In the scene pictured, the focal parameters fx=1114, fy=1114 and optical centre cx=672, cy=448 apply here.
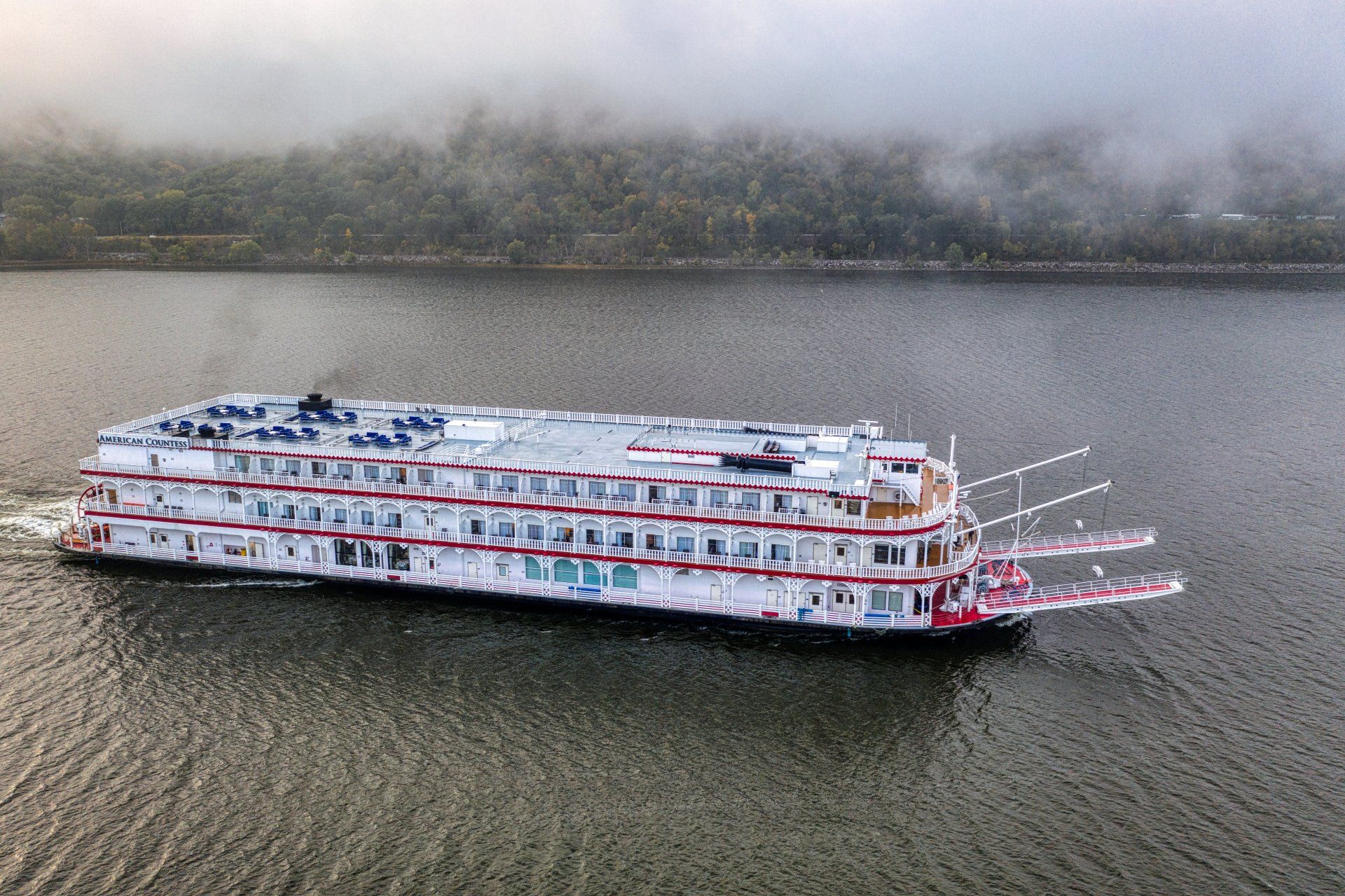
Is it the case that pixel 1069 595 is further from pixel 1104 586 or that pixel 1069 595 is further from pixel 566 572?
pixel 566 572

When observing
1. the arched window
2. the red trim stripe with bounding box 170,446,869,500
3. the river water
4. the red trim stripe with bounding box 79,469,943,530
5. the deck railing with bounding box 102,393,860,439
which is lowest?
the river water

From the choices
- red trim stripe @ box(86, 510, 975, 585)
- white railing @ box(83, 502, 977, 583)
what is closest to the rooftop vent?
white railing @ box(83, 502, 977, 583)

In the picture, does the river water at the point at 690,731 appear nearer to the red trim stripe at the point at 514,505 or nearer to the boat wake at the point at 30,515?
the boat wake at the point at 30,515

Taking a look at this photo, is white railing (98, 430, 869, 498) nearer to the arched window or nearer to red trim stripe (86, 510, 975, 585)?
red trim stripe (86, 510, 975, 585)

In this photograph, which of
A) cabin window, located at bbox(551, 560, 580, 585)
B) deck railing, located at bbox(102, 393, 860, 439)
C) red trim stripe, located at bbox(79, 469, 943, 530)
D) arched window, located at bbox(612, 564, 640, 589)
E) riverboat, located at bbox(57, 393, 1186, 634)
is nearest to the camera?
red trim stripe, located at bbox(79, 469, 943, 530)

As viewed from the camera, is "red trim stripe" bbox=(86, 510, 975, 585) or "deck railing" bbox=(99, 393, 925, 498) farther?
"deck railing" bbox=(99, 393, 925, 498)

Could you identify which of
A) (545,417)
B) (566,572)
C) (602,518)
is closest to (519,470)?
(602,518)

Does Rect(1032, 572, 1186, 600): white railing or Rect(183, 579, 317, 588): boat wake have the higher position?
Rect(1032, 572, 1186, 600): white railing

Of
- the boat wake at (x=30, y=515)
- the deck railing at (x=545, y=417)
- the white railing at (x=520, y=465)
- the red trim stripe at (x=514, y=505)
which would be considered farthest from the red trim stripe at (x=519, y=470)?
the boat wake at (x=30, y=515)
